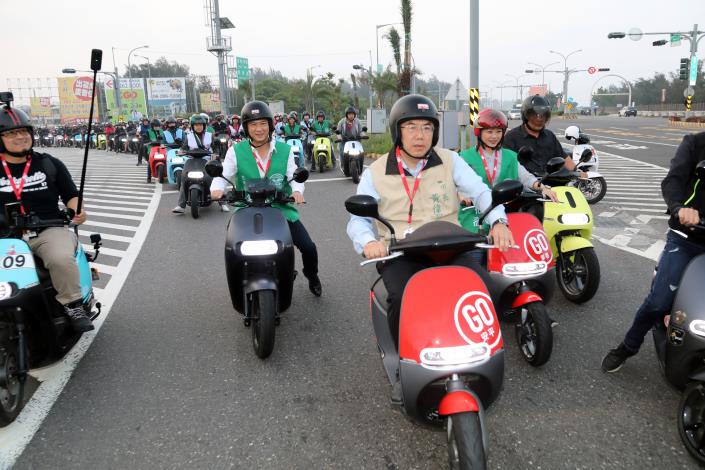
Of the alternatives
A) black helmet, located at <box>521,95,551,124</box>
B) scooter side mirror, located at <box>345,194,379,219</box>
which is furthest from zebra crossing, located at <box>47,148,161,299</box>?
black helmet, located at <box>521,95,551,124</box>

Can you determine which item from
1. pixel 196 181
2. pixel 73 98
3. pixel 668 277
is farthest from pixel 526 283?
pixel 73 98

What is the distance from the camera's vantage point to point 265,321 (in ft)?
12.8

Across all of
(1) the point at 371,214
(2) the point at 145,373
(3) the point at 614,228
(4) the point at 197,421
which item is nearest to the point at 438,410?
(1) the point at 371,214

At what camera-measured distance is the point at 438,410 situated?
8.23 ft

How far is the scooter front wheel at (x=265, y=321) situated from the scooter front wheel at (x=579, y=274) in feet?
9.29

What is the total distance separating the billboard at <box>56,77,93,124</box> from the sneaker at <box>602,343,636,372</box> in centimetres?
8219

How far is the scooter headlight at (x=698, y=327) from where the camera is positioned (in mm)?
2740

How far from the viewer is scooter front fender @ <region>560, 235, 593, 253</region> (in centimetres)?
473

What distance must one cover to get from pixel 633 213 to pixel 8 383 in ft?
30.8

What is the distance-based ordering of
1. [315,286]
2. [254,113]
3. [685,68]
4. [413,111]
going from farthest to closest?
[685,68]
[315,286]
[254,113]
[413,111]

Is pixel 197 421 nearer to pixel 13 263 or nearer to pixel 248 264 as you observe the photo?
pixel 248 264

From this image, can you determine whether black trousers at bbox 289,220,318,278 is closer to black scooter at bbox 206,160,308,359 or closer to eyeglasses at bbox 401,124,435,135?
black scooter at bbox 206,160,308,359

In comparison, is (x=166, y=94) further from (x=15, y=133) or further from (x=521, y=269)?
(x=521, y=269)

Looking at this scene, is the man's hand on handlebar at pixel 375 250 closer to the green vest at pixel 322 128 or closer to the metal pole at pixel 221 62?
the green vest at pixel 322 128
